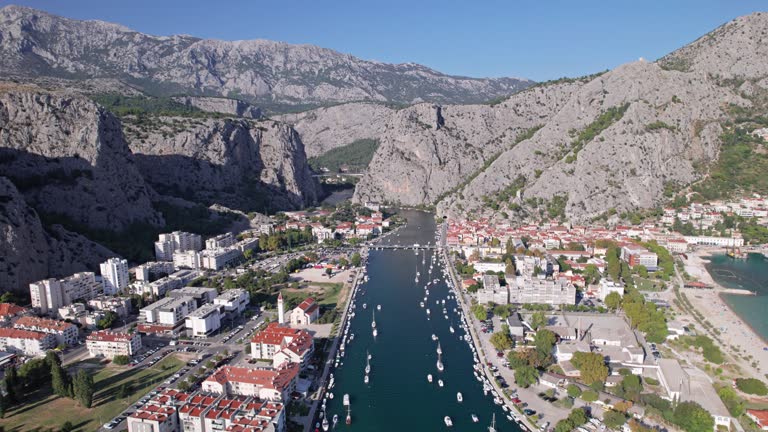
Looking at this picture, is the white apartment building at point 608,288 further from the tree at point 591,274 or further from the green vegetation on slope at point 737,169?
the green vegetation on slope at point 737,169

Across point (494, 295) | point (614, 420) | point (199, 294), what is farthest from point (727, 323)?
point (199, 294)

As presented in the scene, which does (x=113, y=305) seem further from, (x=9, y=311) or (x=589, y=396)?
(x=589, y=396)

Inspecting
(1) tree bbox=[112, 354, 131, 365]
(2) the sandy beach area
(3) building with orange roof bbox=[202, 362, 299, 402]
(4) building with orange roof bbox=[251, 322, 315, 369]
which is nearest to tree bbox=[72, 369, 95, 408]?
(1) tree bbox=[112, 354, 131, 365]

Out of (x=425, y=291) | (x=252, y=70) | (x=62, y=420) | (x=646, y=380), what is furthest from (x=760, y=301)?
(x=252, y=70)

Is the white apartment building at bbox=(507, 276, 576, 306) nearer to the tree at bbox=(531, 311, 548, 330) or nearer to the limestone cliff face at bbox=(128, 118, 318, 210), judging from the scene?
the tree at bbox=(531, 311, 548, 330)

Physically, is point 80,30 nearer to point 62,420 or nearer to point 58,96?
point 58,96

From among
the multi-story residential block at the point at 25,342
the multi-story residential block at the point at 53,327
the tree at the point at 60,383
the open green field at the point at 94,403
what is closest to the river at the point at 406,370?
the open green field at the point at 94,403
